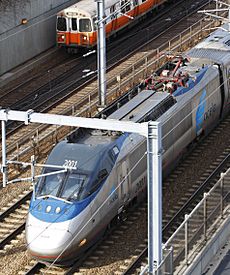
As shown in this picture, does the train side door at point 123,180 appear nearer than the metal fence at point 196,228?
No

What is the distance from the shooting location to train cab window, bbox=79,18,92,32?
4644 centimetres

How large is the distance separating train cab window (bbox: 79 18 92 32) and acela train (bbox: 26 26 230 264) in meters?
13.8

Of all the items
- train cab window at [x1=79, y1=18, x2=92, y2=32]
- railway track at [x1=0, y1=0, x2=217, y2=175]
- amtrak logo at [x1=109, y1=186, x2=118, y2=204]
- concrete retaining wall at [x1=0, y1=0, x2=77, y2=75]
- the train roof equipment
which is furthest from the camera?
train cab window at [x1=79, y1=18, x2=92, y2=32]

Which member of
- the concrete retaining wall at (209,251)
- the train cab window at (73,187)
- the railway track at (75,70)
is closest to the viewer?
the concrete retaining wall at (209,251)

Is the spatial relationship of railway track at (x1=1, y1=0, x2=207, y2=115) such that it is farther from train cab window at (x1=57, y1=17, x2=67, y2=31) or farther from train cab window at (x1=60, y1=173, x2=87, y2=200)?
train cab window at (x1=60, y1=173, x2=87, y2=200)

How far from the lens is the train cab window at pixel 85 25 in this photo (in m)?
46.4

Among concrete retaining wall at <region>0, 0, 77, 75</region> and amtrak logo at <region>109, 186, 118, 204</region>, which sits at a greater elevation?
amtrak logo at <region>109, 186, 118, 204</region>

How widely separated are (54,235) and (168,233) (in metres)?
4.56

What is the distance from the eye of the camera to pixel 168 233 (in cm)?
2719

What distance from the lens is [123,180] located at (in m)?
26.5

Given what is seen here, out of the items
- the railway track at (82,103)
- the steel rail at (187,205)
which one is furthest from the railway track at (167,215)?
the railway track at (82,103)

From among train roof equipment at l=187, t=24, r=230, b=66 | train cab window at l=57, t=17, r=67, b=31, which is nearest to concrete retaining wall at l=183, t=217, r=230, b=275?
train roof equipment at l=187, t=24, r=230, b=66

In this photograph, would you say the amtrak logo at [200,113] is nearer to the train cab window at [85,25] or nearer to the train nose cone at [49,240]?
the train nose cone at [49,240]

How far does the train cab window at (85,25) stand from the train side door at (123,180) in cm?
2082
